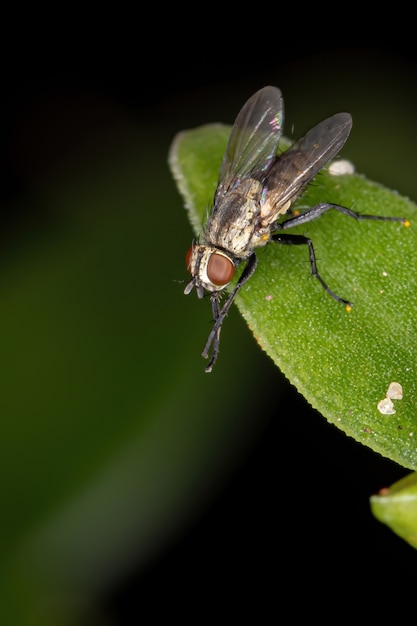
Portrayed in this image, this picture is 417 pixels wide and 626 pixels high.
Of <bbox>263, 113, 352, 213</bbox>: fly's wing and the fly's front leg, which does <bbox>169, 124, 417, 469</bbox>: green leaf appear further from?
<bbox>263, 113, 352, 213</bbox>: fly's wing

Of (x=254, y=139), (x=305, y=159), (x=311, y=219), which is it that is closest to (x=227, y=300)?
(x=311, y=219)

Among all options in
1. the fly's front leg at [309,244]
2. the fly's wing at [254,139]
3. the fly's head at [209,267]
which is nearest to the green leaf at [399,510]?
the fly's front leg at [309,244]

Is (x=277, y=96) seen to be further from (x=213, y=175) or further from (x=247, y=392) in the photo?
(x=247, y=392)

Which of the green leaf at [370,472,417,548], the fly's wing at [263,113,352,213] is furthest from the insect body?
the green leaf at [370,472,417,548]

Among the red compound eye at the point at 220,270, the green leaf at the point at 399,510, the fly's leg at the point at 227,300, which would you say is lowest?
the green leaf at the point at 399,510

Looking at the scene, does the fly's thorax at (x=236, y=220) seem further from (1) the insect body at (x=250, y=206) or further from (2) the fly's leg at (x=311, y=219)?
(2) the fly's leg at (x=311, y=219)

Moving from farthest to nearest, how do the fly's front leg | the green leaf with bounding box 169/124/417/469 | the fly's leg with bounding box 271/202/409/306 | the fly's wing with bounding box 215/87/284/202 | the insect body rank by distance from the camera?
1. the fly's wing with bounding box 215/87/284/202
2. the insect body
3. the fly's leg with bounding box 271/202/409/306
4. the fly's front leg
5. the green leaf with bounding box 169/124/417/469

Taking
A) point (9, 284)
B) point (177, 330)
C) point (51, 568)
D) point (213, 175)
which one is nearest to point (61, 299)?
point (9, 284)
